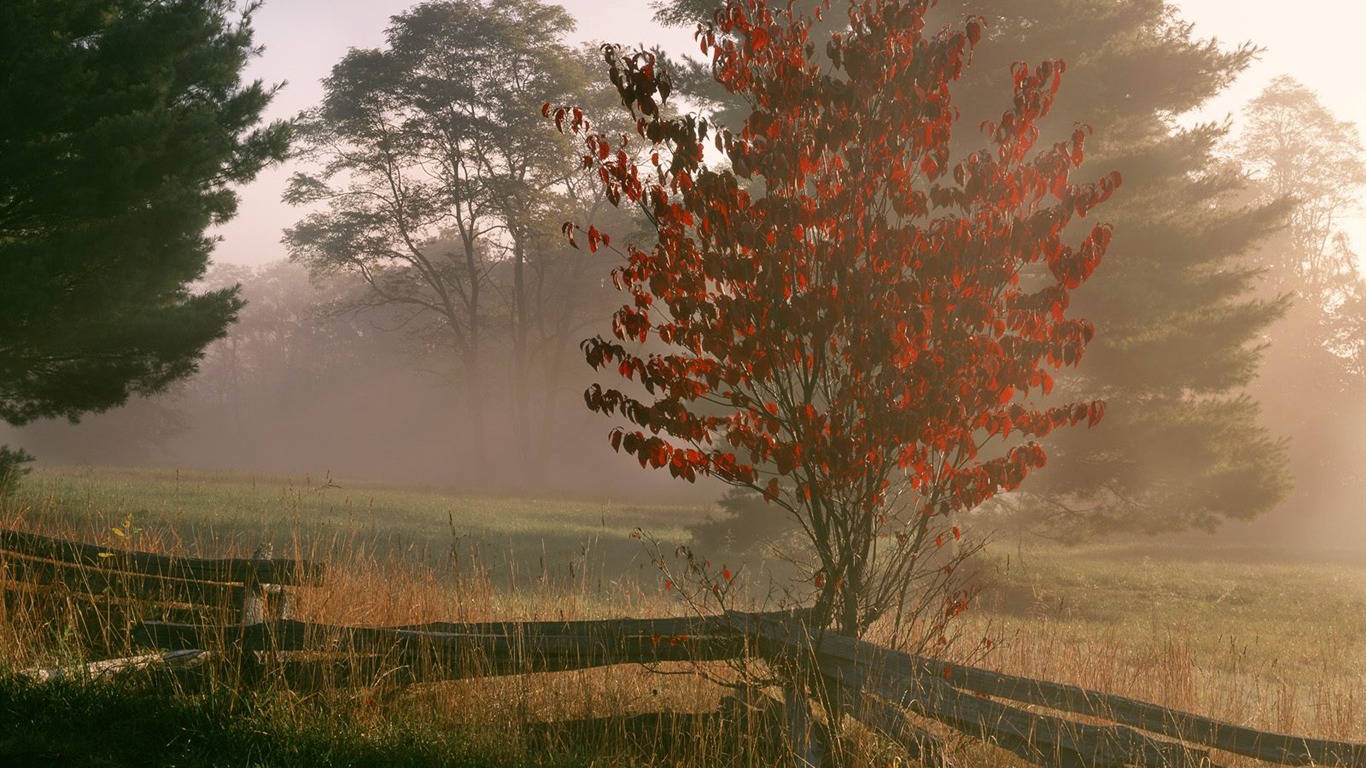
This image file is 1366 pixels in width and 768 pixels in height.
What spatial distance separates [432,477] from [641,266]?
56.1 meters

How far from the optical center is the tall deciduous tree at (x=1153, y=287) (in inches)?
699

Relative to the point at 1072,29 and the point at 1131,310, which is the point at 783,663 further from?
the point at 1072,29

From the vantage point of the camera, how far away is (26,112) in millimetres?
13445

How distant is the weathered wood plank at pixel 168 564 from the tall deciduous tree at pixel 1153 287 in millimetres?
14108

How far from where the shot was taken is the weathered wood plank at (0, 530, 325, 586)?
7566mm

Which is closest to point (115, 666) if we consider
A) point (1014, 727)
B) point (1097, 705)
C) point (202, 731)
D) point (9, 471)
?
point (202, 731)

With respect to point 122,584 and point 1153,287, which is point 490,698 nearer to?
point 122,584

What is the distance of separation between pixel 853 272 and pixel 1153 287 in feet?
44.3

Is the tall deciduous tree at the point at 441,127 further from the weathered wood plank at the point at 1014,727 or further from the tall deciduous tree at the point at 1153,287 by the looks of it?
the weathered wood plank at the point at 1014,727

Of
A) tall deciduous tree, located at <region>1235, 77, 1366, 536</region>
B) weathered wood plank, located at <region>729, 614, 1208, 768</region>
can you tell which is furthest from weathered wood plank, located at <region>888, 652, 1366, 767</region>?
tall deciduous tree, located at <region>1235, 77, 1366, 536</region>

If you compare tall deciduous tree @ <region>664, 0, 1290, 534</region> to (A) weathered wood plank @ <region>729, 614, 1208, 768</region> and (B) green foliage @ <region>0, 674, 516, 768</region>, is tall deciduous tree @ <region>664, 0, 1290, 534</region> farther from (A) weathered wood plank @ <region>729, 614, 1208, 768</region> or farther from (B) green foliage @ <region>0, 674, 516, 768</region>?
(B) green foliage @ <region>0, 674, 516, 768</region>

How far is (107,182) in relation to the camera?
13648 mm

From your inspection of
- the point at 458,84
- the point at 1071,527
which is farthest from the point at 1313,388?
the point at 458,84

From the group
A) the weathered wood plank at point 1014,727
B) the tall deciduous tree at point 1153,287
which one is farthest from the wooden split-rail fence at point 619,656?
the tall deciduous tree at point 1153,287
